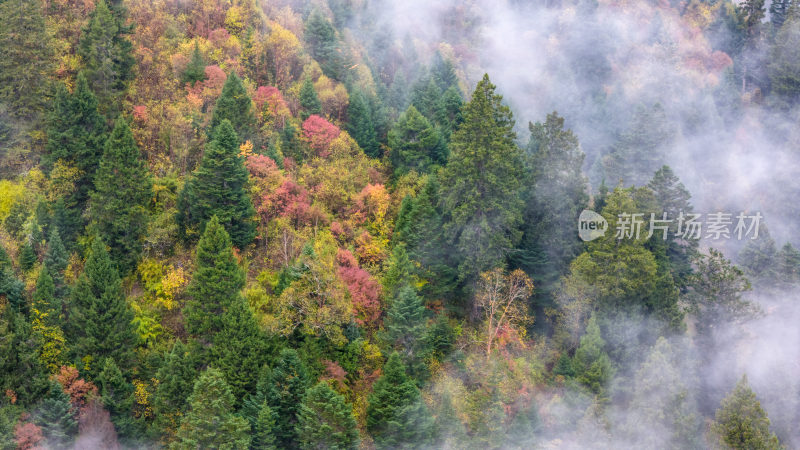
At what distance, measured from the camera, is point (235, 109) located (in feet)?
211

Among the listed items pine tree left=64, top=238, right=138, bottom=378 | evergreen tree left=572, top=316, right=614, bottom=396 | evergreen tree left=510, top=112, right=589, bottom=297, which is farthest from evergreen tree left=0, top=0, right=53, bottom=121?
evergreen tree left=572, top=316, right=614, bottom=396

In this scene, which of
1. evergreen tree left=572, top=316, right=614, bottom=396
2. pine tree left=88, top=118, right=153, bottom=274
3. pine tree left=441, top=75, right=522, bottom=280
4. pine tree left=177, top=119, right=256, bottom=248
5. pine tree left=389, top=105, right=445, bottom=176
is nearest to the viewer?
evergreen tree left=572, top=316, right=614, bottom=396

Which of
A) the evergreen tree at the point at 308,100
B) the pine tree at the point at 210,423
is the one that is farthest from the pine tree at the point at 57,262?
the evergreen tree at the point at 308,100

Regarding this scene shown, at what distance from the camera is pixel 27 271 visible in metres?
56.0

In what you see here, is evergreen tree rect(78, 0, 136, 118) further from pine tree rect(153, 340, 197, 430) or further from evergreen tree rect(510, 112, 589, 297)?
evergreen tree rect(510, 112, 589, 297)

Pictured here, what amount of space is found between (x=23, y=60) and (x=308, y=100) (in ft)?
80.5

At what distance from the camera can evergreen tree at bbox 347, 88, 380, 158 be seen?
75.4m

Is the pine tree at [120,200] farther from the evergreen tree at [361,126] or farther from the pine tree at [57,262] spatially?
the evergreen tree at [361,126]

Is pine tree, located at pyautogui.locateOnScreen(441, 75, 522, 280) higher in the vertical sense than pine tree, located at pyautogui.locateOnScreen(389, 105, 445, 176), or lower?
lower

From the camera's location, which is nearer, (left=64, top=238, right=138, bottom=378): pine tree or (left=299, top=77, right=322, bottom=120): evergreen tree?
(left=64, top=238, right=138, bottom=378): pine tree

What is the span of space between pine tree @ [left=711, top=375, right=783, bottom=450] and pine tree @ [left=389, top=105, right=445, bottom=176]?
3331 centimetres

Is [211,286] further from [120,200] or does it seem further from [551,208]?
[551,208]

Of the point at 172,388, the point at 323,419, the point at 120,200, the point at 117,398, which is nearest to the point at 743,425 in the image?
the point at 323,419

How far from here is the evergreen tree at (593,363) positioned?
57.2 m
